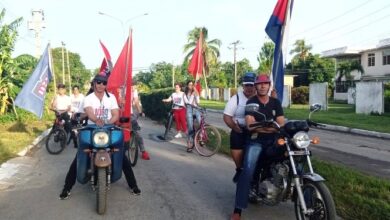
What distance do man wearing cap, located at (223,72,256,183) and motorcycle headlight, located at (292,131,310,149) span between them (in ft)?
3.96

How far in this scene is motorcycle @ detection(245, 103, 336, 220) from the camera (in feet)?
15.1

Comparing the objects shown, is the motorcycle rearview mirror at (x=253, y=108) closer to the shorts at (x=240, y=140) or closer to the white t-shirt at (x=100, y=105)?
the shorts at (x=240, y=140)

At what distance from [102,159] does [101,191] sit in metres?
0.40

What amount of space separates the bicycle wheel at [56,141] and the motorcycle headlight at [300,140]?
8.09 metres

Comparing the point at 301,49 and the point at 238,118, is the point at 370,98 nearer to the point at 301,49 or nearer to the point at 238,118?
the point at 238,118

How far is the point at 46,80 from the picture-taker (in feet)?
44.0

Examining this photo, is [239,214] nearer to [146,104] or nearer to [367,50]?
[146,104]

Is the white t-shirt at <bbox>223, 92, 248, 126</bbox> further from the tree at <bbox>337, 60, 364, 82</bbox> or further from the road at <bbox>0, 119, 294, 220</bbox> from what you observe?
the tree at <bbox>337, 60, 364, 82</bbox>

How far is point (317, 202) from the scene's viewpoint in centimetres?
464

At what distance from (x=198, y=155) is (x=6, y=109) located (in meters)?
15.3

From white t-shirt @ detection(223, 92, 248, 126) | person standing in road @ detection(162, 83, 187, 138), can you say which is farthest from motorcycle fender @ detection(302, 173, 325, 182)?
person standing in road @ detection(162, 83, 187, 138)

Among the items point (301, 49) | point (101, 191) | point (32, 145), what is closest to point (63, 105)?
point (32, 145)

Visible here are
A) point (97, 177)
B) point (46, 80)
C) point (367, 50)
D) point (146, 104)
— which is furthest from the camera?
point (367, 50)

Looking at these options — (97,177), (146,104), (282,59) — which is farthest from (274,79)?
(146,104)
